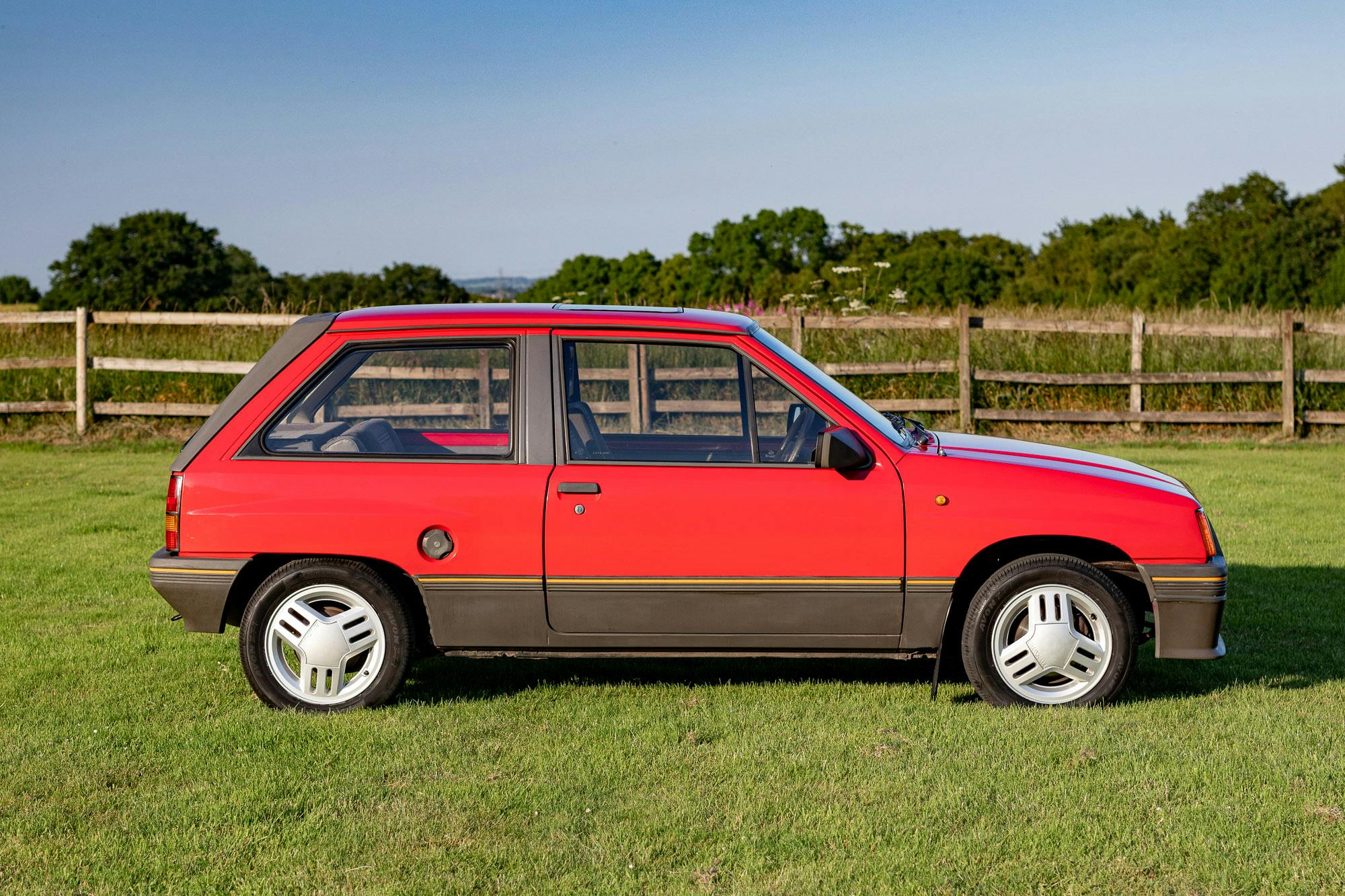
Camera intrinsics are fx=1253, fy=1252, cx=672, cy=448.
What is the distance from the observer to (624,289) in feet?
→ 409

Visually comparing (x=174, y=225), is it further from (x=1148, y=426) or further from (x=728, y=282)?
(x=1148, y=426)

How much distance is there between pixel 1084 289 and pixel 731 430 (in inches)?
3005

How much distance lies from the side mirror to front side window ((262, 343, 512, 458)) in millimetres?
1353

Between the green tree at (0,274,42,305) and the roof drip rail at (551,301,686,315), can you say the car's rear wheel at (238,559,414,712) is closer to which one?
the roof drip rail at (551,301,686,315)

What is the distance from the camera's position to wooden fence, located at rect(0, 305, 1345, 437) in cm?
1783

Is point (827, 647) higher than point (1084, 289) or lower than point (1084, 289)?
lower

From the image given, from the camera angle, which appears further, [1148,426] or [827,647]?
[1148,426]

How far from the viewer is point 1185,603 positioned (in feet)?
17.8

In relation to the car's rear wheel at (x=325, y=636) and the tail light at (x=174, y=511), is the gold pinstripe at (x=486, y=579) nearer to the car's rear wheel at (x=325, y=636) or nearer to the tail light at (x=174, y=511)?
the car's rear wheel at (x=325, y=636)

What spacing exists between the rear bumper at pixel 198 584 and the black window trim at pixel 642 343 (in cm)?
150

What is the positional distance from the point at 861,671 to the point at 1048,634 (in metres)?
1.19

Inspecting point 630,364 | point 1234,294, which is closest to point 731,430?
point 630,364

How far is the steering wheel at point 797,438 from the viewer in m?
5.43

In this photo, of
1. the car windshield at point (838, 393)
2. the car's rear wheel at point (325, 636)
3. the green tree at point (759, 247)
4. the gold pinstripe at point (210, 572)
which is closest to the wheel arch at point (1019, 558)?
the car windshield at point (838, 393)
